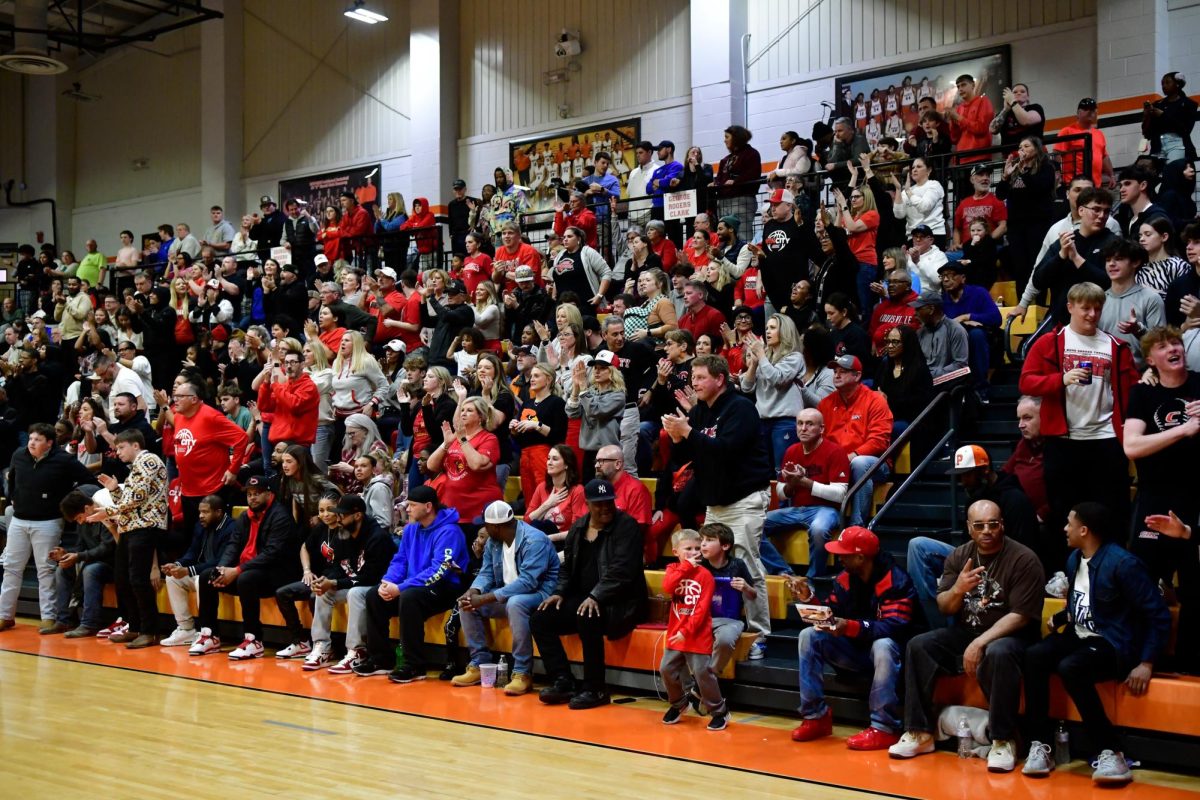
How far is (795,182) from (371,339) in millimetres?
4807

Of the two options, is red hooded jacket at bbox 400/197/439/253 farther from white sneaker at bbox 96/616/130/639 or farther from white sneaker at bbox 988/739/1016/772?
white sneaker at bbox 988/739/1016/772

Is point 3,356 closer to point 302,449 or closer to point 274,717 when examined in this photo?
point 302,449

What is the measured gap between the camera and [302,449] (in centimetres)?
961

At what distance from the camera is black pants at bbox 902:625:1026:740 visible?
575 centimetres

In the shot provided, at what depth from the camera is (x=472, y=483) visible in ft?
29.0

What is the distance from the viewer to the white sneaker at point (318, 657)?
29.0ft

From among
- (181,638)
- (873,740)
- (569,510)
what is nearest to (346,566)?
(569,510)

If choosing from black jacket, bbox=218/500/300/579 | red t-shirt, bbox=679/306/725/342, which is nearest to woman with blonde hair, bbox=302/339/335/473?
black jacket, bbox=218/500/300/579

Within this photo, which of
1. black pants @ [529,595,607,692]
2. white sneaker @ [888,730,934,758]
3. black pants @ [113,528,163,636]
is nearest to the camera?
white sneaker @ [888,730,934,758]

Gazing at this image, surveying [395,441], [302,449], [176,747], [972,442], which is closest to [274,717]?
[176,747]

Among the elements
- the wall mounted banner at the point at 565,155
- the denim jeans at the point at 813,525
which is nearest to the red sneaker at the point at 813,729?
the denim jeans at the point at 813,525

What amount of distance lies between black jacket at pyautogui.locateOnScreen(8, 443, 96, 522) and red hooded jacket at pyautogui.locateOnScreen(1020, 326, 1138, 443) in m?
8.50

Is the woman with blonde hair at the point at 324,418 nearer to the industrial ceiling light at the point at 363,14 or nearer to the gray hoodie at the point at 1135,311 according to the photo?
the gray hoodie at the point at 1135,311

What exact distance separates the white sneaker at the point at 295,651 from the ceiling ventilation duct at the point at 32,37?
469 inches
